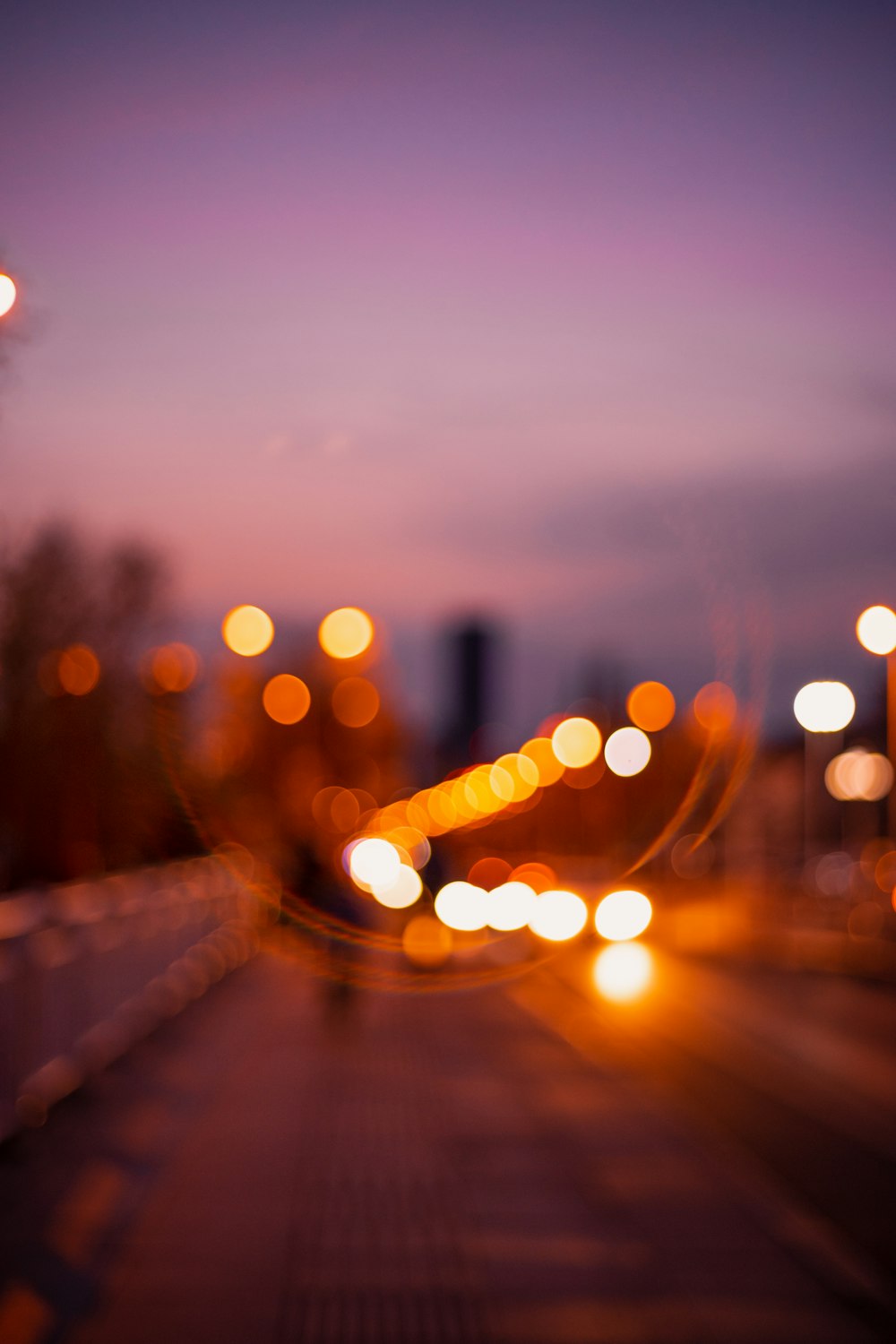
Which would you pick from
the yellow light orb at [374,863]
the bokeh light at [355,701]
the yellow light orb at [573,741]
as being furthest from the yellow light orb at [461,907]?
the bokeh light at [355,701]

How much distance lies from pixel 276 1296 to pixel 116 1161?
3.48 m

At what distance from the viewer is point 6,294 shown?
9.56 metres

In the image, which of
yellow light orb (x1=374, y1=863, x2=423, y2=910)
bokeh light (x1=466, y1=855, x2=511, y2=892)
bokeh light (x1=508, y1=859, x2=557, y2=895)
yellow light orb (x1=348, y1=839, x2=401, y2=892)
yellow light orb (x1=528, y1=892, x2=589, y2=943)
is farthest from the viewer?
bokeh light (x1=466, y1=855, x2=511, y2=892)

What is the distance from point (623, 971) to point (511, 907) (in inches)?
260

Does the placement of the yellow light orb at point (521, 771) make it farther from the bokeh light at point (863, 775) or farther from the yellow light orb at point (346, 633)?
the yellow light orb at point (346, 633)

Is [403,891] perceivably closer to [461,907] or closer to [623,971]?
[461,907]

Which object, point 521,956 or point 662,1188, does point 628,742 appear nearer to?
point 521,956

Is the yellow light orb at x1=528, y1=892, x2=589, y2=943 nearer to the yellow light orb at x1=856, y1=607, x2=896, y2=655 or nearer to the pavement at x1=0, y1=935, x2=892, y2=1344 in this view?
the yellow light orb at x1=856, y1=607, x2=896, y2=655

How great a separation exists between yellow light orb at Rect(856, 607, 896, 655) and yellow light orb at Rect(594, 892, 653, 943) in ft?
25.4

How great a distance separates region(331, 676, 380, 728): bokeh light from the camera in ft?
300

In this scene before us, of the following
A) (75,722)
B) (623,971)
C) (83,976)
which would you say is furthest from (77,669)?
(83,976)

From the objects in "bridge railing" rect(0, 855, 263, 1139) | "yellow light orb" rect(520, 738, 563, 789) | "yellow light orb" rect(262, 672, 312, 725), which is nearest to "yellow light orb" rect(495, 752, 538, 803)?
"yellow light orb" rect(520, 738, 563, 789)

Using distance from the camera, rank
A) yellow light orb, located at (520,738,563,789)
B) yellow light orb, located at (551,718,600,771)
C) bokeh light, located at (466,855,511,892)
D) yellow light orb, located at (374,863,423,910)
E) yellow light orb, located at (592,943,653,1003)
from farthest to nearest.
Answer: yellow light orb, located at (520,738,563,789), yellow light orb, located at (551,718,600,771), bokeh light, located at (466,855,511,892), yellow light orb, located at (374,863,423,910), yellow light orb, located at (592,943,653,1003)

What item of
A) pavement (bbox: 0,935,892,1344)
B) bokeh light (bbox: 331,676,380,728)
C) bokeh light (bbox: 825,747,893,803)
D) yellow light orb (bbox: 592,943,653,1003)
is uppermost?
bokeh light (bbox: 331,676,380,728)
